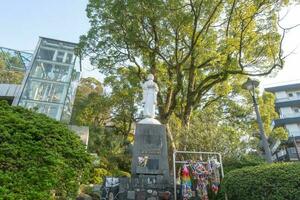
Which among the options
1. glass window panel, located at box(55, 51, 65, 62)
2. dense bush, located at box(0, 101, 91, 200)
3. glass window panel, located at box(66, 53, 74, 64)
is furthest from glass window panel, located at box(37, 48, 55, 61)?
dense bush, located at box(0, 101, 91, 200)

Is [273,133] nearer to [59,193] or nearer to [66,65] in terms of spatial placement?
[66,65]

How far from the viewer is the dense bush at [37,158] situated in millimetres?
4105

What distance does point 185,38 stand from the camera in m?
13.2

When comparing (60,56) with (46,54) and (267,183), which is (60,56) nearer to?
(46,54)

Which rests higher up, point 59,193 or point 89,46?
point 89,46

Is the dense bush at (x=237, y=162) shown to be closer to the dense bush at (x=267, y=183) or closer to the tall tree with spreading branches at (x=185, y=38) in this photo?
the tall tree with spreading branches at (x=185, y=38)

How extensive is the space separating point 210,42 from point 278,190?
9.08 meters

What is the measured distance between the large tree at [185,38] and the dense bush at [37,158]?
752cm

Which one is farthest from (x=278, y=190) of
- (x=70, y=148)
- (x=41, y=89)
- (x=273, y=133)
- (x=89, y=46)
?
(x=273, y=133)

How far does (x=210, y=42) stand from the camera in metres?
13.1

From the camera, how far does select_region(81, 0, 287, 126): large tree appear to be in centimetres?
1183

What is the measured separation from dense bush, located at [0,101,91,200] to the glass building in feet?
26.8

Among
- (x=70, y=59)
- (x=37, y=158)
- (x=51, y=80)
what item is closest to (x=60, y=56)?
(x=70, y=59)

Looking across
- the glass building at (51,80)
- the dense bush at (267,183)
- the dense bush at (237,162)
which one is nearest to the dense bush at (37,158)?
the dense bush at (267,183)
